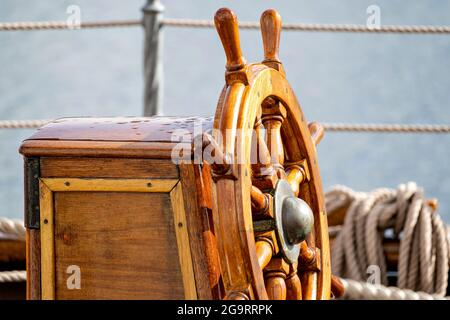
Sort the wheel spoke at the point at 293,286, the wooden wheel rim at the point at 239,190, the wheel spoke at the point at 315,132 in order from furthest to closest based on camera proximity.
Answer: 1. the wheel spoke at the point at 315,132
2. the wheel spoke at the point at 293,286
3. the wooden wheel rim at the point at 239,190

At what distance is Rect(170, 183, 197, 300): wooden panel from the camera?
135 cm

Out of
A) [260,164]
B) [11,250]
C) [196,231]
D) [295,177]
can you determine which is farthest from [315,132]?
[11,250]

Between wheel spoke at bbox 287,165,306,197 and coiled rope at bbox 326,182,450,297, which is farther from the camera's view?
coiled rope at bbox 326,182,450,297

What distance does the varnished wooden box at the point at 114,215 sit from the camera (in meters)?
1.35

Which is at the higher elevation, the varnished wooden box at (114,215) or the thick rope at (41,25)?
the thick rope at (41,25)

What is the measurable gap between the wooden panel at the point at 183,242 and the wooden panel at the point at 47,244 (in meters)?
0.18

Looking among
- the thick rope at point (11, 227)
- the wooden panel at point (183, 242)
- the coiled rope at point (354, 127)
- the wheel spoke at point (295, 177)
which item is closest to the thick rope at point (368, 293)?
the coiled rope at point (354, 127)

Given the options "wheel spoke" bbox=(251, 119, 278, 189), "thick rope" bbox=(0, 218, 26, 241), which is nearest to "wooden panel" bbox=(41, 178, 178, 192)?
"wheel spoke" bbox=(251, 119, 278, 189)

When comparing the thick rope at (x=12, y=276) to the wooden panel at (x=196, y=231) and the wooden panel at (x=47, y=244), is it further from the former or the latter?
the wooden panel at (x=196, y=231)

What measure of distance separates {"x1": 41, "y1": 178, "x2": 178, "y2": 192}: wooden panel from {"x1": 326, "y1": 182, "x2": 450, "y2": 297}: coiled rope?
3.75 feet

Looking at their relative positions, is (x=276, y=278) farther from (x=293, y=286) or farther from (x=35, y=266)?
(x=35, y=266)

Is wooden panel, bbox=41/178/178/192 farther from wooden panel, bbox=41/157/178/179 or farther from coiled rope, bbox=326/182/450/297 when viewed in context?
coiled rope, bbox=326/182/450/297
